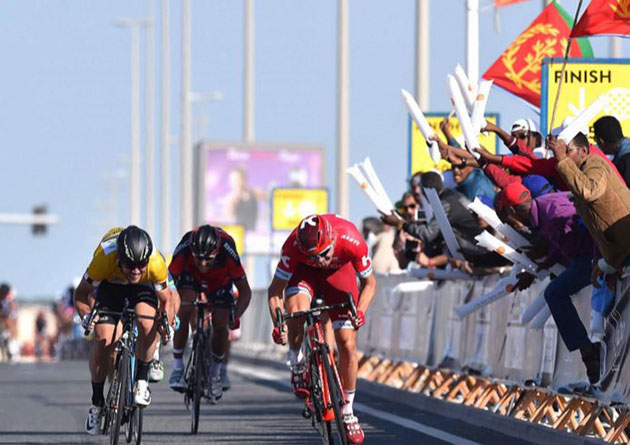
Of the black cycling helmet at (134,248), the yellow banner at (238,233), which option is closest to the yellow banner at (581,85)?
the black cycling helmet at (134,248)

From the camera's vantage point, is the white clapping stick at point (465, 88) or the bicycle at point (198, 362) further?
the white clapping stick at point (465, 88)

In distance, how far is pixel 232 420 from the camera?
1744 cm

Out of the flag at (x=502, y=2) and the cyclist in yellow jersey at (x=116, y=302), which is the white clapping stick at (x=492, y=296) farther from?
the flag at (x=502, y=2)

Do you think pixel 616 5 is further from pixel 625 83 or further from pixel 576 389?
pixel 576 389

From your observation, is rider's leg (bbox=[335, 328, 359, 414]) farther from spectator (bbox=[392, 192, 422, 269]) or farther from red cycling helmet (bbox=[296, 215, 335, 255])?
spectator (bbox=[392, 192, 422, 269])

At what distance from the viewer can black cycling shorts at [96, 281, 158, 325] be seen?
46.2 ft

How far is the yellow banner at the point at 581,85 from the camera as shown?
1752 centimetres

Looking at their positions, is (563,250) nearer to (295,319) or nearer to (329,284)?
(329,284)

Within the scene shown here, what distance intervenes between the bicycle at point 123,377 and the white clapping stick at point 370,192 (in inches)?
Answer: 209

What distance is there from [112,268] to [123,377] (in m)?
0.79

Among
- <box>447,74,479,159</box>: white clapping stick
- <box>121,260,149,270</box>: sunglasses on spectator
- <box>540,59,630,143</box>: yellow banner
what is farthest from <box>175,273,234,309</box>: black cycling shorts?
<box>121,260,149,270</box>: sunglasses on spectator

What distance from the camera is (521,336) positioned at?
16.5 metres

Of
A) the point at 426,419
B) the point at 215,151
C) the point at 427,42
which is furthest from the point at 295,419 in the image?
the point at 215,151

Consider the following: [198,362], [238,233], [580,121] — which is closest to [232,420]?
[198,362]
